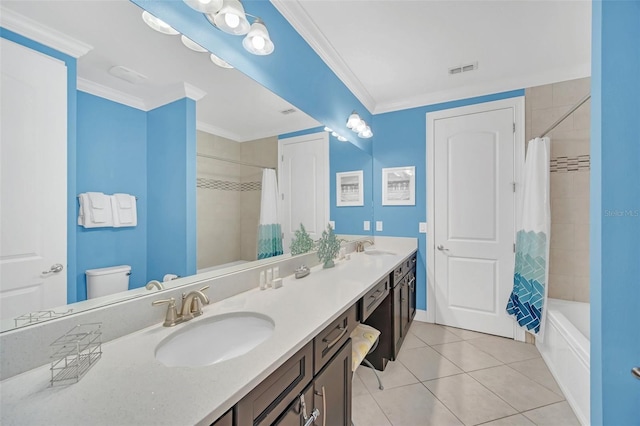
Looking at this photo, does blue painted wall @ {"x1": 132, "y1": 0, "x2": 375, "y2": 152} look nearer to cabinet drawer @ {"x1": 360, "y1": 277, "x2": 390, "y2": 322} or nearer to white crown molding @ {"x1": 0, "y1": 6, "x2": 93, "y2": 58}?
white crown molding @ {"x1": 0, "y1": 6, "x2": 93, "y2": 58}

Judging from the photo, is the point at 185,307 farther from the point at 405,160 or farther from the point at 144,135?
the point at 405,160

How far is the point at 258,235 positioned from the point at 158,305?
642 mm


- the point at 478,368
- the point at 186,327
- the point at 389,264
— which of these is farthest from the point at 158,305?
the point at 478,368

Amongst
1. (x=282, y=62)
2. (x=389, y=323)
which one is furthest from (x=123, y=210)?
(x=389, y=323)

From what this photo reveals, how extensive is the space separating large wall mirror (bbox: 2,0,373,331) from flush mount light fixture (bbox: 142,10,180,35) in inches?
0.7

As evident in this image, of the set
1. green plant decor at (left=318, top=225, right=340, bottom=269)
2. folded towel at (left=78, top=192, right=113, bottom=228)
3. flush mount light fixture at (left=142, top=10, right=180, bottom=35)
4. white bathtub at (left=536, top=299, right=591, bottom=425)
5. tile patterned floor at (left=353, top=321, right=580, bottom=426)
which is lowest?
tile patterned floor at (left=353, top=321, right=580, bottom=426)

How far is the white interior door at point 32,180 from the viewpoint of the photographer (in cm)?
63

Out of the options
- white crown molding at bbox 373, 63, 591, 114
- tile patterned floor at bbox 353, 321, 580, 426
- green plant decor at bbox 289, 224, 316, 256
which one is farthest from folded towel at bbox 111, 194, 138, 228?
white crown molding at bbox 373, 63, 591, 114

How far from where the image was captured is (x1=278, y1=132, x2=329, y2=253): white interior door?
1.75 m

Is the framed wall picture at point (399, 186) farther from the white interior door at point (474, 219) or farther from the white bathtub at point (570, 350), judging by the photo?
the white bathtub at point (570, 350)

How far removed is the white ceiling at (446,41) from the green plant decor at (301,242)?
141cm

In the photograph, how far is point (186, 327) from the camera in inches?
38.2
